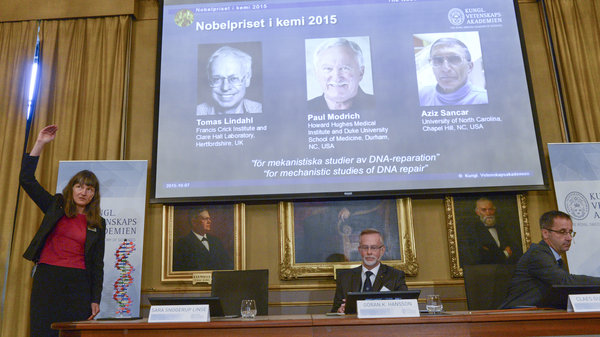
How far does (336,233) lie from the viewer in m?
4.46

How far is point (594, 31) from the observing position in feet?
16.0

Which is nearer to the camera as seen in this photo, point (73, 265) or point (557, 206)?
point (73, 265)

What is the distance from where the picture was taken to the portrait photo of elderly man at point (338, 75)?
4566mm

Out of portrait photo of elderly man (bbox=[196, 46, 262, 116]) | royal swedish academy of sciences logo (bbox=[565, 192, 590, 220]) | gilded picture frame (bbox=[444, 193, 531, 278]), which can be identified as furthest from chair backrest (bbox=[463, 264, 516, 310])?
portrait photo of elderly man (bbox=[196, 46, 262, 116])

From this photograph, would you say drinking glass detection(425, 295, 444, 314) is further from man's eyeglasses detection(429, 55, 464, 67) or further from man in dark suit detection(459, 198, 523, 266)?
man's eyeglasses detection(429, 55, 464, 67)

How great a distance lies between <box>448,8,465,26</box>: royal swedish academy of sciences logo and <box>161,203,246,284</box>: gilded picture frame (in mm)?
2492

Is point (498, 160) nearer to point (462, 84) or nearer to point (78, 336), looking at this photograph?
point (462, 84)

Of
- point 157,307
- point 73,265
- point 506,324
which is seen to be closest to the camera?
point 506,324

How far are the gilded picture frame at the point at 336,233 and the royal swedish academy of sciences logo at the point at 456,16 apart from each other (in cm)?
167

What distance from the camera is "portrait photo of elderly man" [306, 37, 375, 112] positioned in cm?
457

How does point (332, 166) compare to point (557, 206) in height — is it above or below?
above

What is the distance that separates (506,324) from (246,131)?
116 inches

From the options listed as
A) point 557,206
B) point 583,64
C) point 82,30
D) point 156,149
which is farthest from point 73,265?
point 583,64

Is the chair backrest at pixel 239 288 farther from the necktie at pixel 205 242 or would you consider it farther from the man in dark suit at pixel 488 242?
the man in dark suit at pixel 488 242
